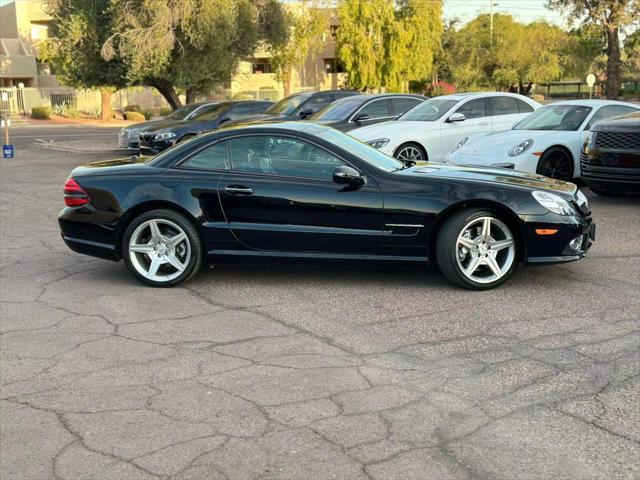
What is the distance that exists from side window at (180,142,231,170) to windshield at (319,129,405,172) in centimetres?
90

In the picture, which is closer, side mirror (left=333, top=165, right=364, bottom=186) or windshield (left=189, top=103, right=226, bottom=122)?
side mirror (left=333, top=165, right=364, bottom=186)

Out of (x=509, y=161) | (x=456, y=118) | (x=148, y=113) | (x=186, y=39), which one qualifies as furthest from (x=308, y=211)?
(x=148, y=113)

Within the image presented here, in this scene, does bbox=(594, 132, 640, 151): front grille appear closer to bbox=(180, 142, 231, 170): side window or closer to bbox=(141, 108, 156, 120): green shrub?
bbox=(180, 142, 231, 170): side window

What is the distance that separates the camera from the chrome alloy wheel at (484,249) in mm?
6988

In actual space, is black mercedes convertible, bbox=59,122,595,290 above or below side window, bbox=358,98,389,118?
below

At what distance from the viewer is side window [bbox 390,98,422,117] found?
1697cm

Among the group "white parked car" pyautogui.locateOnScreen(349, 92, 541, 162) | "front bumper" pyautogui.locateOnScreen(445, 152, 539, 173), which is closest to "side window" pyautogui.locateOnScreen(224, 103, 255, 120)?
"white parked car" pyautogui.locateOnScreen(349, 92, 541, 162)

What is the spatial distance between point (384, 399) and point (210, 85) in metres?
25.7

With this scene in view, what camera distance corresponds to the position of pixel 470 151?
1271cm

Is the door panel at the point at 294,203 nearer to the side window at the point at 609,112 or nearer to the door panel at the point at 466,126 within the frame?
the side window at the point at 609,112

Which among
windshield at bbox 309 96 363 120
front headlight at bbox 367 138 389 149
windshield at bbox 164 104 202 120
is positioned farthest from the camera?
windshield at bbox 164 104 202 120

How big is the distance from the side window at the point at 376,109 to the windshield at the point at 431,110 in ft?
5.13

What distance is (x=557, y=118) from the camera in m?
13.2

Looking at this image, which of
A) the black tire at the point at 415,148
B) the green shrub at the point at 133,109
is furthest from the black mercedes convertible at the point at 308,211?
the green shrub at the point at 133,109
